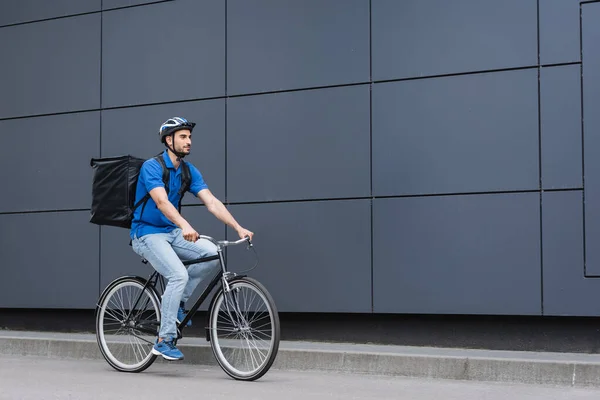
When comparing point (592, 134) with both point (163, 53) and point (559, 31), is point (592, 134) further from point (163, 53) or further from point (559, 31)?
point (163, 53)

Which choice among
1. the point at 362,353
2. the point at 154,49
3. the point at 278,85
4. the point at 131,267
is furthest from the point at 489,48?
the point at 131,267

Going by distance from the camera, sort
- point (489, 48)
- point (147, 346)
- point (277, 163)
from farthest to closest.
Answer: point (277, 163) < point (489, 48) < point (147, 346)

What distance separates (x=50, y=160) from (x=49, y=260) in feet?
4.03

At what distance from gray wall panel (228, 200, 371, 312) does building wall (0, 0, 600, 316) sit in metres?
0.02

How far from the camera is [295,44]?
399 inches

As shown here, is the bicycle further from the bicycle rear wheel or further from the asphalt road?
the asphalt road

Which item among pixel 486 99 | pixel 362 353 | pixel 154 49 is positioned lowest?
pixel 362 353

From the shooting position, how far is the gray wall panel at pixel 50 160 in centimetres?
1137

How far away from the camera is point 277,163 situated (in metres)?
10.2

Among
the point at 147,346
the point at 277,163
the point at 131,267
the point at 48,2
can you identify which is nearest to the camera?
the point at 147,346

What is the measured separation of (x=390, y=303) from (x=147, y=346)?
8.38ft

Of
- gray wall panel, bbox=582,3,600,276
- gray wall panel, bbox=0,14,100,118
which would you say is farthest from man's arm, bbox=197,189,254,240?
gray wall panel, bbox=0,14,100,118

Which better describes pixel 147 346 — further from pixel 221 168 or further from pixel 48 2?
pixel 48 2

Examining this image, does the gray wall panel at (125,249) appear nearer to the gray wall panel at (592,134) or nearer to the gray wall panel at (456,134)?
the gray wall panel at (456,134)
